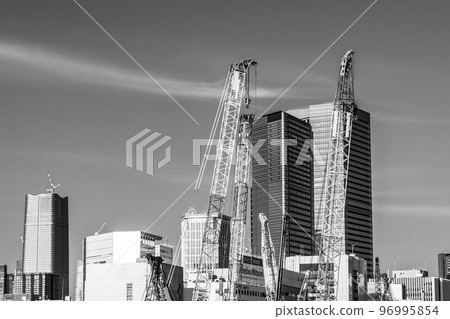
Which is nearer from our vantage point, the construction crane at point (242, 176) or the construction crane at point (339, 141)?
the construction crane at point (339, 141)

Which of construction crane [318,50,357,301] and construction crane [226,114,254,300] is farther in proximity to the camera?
construction crane [226,114,254,300]

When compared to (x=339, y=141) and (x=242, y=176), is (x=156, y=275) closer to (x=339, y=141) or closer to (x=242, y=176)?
(x=242, y=176)

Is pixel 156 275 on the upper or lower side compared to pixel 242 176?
lower

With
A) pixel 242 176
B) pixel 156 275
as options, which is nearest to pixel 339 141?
pixel 242 176

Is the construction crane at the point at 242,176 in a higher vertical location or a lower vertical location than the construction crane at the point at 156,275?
higher

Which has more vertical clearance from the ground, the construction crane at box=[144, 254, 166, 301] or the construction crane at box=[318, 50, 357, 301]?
the construction crane at box=[318, 50, 357, 301]

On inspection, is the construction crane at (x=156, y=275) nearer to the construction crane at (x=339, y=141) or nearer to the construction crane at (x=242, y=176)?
the construction crane at (x=242, y=176)

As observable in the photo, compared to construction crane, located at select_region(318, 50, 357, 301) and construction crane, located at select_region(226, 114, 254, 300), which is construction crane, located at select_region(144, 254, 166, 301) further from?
construction crane, located at select_region(318, 50, 357, 301)

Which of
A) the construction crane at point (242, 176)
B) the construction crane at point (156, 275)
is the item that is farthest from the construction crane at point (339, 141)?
the construction crane at point (156, 275)

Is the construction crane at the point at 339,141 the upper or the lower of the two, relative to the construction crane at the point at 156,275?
upper

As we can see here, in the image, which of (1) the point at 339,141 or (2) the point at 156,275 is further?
(2) the point at 156,275

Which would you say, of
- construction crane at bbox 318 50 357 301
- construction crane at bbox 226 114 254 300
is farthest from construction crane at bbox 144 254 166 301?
construction crane at bbox 318 50 357 301
